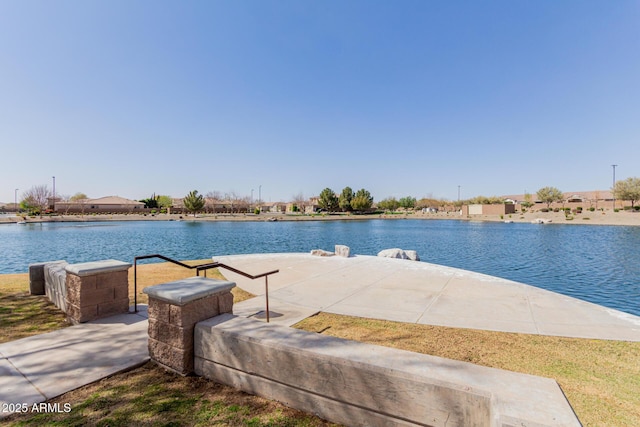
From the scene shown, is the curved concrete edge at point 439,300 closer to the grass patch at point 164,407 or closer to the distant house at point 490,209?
the grass patch at point 164,407

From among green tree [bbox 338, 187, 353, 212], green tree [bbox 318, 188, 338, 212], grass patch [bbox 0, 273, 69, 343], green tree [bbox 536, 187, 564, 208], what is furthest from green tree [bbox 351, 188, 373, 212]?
grass patch [bbox 0, 273, 69, 343]

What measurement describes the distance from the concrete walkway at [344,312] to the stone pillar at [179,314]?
446mm

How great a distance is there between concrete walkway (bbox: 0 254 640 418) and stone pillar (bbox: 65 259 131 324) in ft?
0.63

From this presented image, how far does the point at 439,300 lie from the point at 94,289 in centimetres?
639

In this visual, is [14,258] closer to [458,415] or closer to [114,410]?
[114,410]

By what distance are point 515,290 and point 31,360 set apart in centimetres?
904

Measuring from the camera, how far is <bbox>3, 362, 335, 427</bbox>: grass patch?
244 centimetres

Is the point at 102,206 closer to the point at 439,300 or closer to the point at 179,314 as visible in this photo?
the point at 439,300

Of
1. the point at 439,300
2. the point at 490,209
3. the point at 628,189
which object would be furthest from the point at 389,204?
the point at 439,300

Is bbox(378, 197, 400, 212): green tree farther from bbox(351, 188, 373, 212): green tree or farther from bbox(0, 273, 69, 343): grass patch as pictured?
bbox(0, 273, 69, 343): grass patch

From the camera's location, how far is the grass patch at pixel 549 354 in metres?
2.83

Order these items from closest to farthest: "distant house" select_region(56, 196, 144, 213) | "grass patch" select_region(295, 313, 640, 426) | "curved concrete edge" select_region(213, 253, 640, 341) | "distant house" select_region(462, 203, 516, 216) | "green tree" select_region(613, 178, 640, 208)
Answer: "grass patch" select_region(295, 313, 640, 426), "curved concrete edge" select_region(213, 253, 640, 341), "green tree" select_region(613, 178, 640, 208), "distant house" select_region(462, 203, 516, 216), "distant house" select_region(56, 196, 144, 213)

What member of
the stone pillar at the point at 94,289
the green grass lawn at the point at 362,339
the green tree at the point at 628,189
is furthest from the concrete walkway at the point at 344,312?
the green tree at the point at 628,189

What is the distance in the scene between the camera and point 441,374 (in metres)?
2.11
